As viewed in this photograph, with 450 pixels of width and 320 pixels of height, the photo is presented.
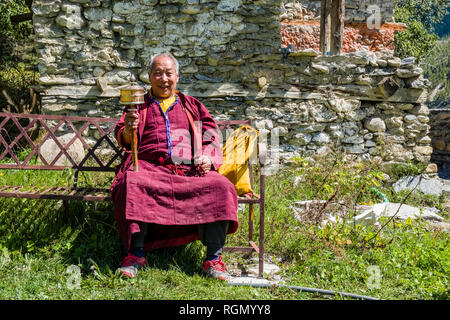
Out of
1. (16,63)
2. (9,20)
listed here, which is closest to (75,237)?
(9,20)

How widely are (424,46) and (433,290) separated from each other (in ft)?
35.7

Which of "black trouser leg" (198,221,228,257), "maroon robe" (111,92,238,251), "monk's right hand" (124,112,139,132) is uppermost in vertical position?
"monk's right hand" (124,112,139,132)

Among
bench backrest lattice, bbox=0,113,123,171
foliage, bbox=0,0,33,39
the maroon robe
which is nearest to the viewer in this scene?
the maroon robe

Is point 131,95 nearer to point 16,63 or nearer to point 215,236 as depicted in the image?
point 215,236

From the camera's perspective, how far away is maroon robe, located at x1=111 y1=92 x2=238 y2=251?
9.33 ft

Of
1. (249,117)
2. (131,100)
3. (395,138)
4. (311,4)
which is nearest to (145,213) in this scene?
(131,100)

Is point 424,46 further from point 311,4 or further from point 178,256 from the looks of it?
point 178,256

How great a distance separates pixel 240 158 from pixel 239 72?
227 cm

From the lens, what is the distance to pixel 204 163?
10.3 ft

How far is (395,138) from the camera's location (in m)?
5.69

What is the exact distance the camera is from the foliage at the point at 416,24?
11367mm

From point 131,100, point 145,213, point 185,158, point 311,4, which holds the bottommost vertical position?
point 145,213

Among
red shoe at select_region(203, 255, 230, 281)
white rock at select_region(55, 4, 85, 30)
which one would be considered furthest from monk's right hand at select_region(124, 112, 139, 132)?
white rock at select_region(55, 4, 85, 30)

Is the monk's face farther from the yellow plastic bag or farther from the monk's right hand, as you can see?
the yellow plastic bag
